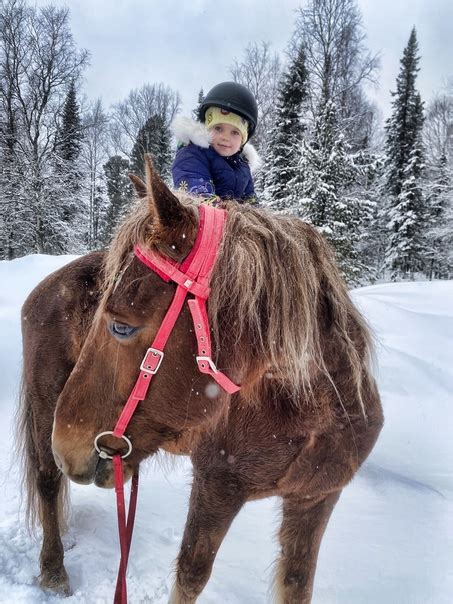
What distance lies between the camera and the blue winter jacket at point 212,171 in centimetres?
218

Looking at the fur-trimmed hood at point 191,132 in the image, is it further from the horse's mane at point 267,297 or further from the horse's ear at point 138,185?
the horse's mane at point 267,297

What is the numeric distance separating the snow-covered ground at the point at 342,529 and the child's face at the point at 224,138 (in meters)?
1.20

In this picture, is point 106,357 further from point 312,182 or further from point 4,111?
point 4,111

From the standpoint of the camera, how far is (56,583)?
6.91 ft

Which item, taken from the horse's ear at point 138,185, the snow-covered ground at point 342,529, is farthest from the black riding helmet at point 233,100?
the snow-covered ground at point 342,529

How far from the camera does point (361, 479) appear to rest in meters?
3.24

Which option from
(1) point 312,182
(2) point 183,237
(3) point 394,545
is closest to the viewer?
(2) point 183,237

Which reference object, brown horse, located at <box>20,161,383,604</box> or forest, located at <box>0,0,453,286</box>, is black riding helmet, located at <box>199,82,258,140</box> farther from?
forest, located at <box>0,0,453,286</box>

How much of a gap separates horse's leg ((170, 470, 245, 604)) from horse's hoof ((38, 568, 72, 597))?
2.29ft

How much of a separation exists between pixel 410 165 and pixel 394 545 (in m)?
21.7

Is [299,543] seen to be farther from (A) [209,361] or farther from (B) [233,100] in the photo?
(B) [233,100]

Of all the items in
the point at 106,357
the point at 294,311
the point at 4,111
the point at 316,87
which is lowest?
the point at 106,357

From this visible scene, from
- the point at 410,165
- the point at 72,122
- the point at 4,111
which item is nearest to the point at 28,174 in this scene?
the point at 4,111

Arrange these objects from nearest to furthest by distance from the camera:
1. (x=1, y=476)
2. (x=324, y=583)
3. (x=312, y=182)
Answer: (x=324, y=583), (x=1, y=476), (x=312, y=182)
